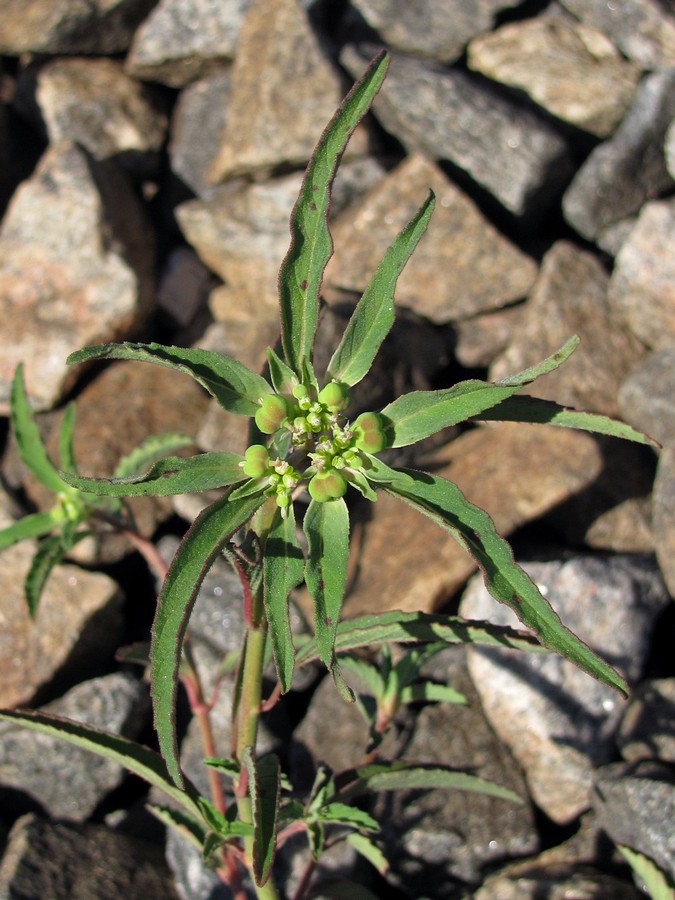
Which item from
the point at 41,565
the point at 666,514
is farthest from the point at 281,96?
the point at 41,565

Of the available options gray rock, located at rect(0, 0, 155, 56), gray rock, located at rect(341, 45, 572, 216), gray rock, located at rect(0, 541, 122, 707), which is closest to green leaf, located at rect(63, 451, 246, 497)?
gray rock, located at rect(0, 541, 122, 707)

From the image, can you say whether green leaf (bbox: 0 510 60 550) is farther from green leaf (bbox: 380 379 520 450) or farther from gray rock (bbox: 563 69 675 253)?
gray rock (bbox: 563 69 675 253)

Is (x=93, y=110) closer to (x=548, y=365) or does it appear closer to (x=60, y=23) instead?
(x=60, y=23)

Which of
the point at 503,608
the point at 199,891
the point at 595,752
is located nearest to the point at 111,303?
the point at 503,608

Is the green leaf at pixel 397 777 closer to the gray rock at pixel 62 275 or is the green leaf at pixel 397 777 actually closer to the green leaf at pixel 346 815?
the green leaf at pixel 346 815

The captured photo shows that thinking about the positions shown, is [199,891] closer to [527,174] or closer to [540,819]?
[540,819]

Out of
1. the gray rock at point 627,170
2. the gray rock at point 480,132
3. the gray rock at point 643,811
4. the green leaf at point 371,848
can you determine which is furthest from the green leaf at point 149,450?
the gray rock at point 627,170
